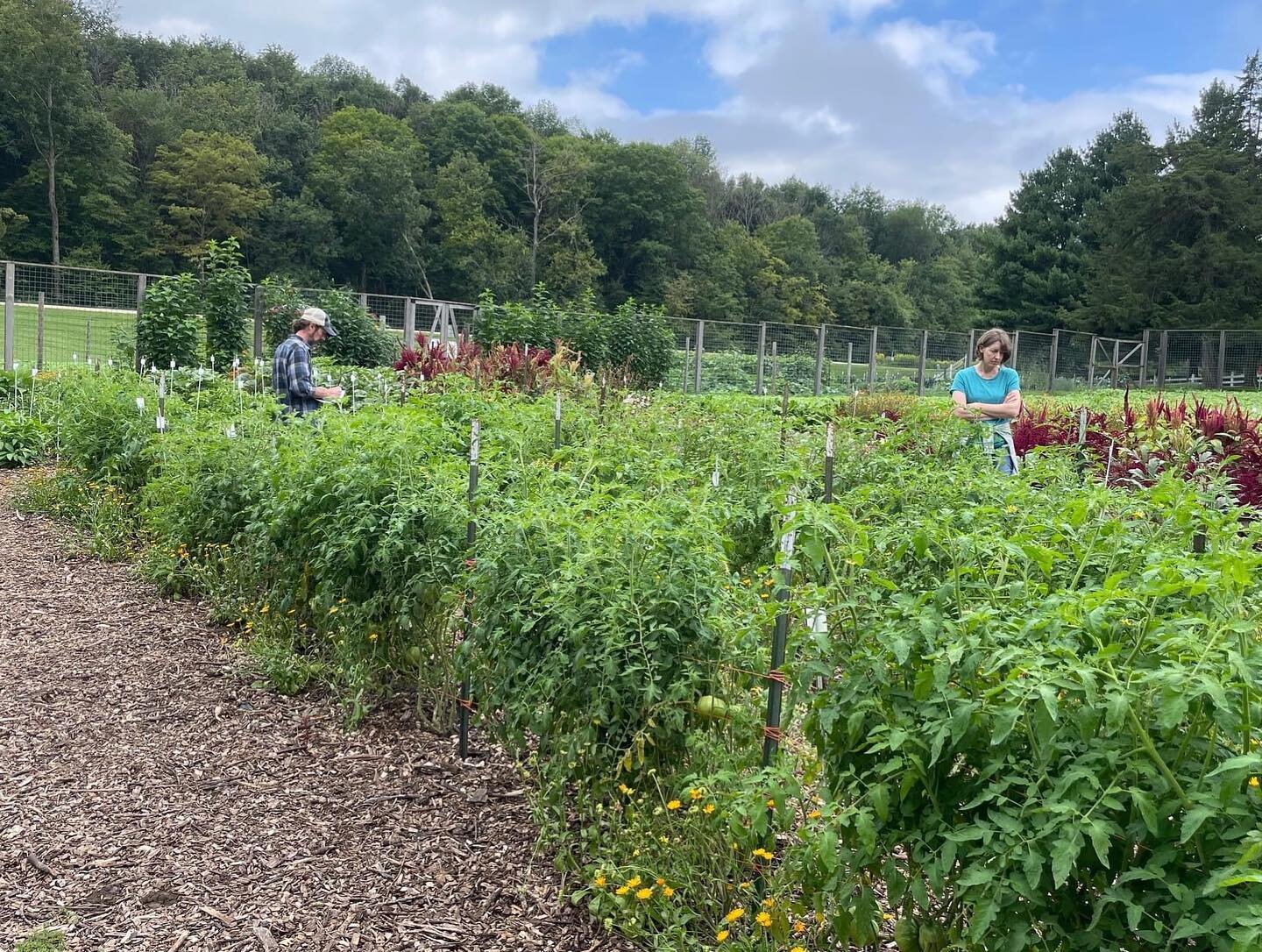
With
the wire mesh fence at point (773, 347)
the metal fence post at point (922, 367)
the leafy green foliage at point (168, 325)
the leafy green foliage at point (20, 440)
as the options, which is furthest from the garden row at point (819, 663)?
the metal fence post at point (922, 367)

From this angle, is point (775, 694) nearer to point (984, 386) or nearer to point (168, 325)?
point (984, 386)

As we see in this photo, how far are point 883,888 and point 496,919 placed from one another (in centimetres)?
105

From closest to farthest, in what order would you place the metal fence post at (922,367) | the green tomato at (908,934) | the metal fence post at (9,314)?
the green tomato at (908,934)
the metal fence post at (9,314)
the metal fence post at (922,367)

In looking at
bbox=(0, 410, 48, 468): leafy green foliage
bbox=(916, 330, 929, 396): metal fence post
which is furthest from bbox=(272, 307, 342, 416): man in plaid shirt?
bbox=(916, 330, 929, 396): metal fence post

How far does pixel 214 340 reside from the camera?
12.9m

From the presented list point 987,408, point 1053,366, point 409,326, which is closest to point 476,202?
point 1053,366

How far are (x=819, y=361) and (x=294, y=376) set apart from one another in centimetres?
1561

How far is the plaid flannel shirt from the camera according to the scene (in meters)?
7.10

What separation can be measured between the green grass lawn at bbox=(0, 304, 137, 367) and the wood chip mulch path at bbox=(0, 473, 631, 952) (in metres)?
10.8

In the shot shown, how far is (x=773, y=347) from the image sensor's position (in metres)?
20.9

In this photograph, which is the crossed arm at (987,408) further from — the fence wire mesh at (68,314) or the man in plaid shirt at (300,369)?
the fence wire mesh at (68,314)

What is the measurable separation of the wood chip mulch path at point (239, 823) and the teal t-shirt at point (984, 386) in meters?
3.68

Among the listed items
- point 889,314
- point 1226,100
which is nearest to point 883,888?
point 1226,100

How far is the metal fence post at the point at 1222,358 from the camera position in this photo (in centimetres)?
2961
